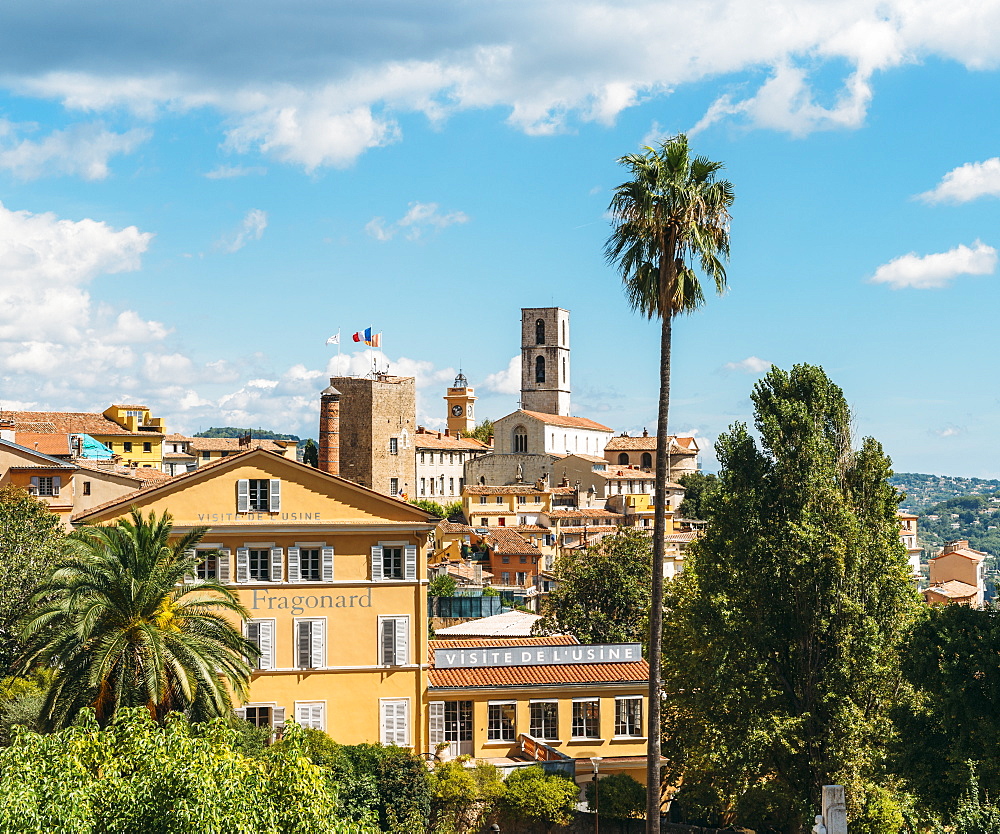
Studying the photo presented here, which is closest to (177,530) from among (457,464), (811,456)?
(811,456)

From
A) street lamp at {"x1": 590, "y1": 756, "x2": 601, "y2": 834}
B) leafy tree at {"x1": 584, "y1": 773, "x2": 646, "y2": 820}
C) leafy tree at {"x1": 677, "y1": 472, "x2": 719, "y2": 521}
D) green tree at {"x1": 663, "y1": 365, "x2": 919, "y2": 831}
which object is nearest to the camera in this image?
green tree at {"x1": 663, "y1": 365, "x2": 919, "y2": 831}

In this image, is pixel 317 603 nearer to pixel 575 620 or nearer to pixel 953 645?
pixel 953 645

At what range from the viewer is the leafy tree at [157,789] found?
15414mm

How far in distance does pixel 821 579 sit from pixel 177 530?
1719cm

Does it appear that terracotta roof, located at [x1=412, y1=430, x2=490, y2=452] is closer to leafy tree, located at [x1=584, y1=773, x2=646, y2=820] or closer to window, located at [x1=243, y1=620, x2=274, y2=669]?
window, located at [x1=243, y1=620, x2=274, y2=669]

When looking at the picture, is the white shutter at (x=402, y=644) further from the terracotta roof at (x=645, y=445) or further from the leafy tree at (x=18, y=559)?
the terracotta roof at (x=645, y=445)

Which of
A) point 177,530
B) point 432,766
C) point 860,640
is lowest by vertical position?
point 432,766

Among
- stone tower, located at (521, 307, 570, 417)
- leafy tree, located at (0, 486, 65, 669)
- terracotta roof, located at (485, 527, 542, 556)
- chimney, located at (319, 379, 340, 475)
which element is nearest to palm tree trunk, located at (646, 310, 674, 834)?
leafy tree, located at (0, 486, 65, 669)

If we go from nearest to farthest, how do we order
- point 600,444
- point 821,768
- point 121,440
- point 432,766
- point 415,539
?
point 821,768 < point 432,766 < point 415,539 < point 121,440 < point 600,444

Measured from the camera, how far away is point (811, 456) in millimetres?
30203

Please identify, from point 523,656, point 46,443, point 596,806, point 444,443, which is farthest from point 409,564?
point 444,443

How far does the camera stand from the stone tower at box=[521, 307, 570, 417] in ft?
579

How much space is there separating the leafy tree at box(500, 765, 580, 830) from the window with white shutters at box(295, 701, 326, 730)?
6175 mm

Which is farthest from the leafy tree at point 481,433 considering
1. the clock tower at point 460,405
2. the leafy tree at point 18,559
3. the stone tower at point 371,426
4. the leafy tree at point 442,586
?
the leafy tree at point 18,559
